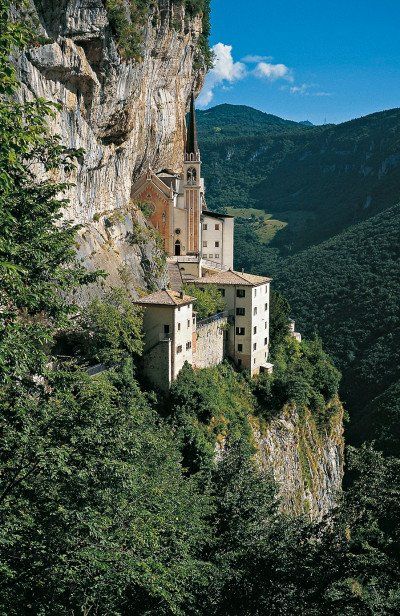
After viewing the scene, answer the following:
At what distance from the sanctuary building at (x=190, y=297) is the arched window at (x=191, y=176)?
0.09 metres

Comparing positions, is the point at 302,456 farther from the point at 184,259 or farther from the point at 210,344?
the point at 184,259

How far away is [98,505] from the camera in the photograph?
41.6 ft

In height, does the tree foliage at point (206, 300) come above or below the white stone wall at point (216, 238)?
below

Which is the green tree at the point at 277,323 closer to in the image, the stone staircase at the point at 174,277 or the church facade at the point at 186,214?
the church facade at the point at 186,214

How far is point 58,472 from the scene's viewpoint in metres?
12.2

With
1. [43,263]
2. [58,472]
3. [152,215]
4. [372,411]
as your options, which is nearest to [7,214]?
[43,263]

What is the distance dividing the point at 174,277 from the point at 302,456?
53.5 feet

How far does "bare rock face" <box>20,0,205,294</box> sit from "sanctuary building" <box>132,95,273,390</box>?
6.98 ft

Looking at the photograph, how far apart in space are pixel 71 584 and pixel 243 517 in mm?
12713

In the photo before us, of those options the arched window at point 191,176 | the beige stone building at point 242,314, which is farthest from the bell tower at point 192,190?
the beige stone building at point 242,314

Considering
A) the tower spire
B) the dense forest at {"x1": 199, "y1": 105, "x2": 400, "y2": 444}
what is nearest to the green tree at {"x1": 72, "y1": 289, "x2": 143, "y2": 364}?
the tower spire

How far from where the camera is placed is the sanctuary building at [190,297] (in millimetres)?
34375

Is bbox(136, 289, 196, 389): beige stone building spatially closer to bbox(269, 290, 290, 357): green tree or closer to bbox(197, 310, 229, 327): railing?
bbox(197, 310, 229, 327): railing

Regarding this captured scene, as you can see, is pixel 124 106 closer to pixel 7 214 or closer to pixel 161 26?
pixel 161 26
